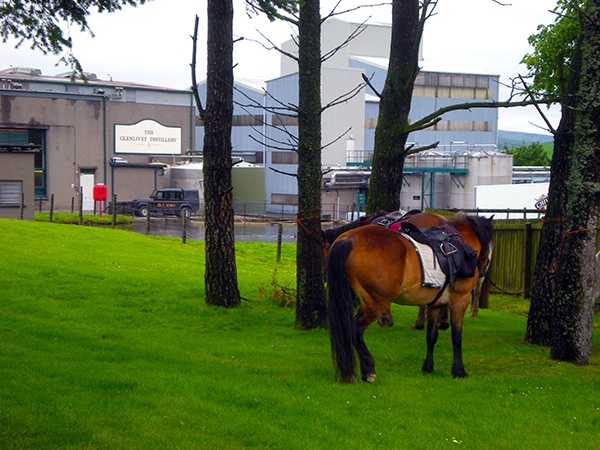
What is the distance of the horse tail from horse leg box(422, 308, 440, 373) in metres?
1.21

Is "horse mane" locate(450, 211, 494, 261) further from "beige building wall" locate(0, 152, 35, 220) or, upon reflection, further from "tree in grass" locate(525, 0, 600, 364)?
"beige building wall" locate(0, 152, 35, 220)

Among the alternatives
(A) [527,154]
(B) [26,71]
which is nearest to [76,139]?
(B) [26,71]

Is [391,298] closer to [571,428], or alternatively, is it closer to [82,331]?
[571,428]

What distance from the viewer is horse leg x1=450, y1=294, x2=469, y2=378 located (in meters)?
6.64

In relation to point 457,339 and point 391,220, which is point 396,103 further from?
point 457,339

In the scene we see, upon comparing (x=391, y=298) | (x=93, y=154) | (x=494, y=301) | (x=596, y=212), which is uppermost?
(x=93, y=154)

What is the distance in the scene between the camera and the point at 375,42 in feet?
210

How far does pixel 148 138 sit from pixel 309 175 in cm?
4612

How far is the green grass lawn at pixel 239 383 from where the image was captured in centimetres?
439

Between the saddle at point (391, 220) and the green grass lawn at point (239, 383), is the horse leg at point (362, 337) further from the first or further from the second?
the saddle at point (391, 220)

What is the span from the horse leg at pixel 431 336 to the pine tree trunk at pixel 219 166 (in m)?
4.42

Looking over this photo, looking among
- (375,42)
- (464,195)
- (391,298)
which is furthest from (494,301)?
(375,42)

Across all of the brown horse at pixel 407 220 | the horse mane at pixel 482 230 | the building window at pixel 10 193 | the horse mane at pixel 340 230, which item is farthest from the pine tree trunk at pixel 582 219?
the building window at pixel 10 193

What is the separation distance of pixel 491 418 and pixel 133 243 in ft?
52.1
